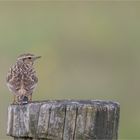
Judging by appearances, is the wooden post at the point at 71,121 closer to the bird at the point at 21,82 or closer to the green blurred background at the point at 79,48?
the bird at the point at 21,82

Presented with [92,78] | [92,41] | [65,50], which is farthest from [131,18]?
[92,78]

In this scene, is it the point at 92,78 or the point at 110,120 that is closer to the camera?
the point at 110,120

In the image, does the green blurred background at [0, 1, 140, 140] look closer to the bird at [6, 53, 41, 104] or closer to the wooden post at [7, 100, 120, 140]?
the bird at [6, 53, 41, 104]

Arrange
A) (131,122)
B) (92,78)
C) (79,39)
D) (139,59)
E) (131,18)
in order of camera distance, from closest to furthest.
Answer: (131,122), (92,78), (139,59), (79,39), (131,18)

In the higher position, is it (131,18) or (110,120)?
(131,18)

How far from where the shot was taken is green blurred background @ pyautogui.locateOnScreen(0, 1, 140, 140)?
591 inches

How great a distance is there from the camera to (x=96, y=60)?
1658 cm

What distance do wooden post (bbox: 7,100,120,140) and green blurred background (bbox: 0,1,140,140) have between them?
4.99 metres

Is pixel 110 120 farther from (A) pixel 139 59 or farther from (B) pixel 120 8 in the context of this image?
(B) pixel 120 8

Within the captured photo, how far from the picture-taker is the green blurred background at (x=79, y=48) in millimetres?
15016

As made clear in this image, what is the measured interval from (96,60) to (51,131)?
992 cm

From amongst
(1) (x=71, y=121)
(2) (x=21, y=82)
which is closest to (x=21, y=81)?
(2) (x=21, y=82)

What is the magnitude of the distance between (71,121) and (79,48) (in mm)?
10924

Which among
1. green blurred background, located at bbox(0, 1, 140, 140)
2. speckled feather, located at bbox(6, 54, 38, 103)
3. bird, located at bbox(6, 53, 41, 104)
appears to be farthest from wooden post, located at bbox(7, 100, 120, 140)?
green blurred background, located at bbox(0, 1, 140, 140)
